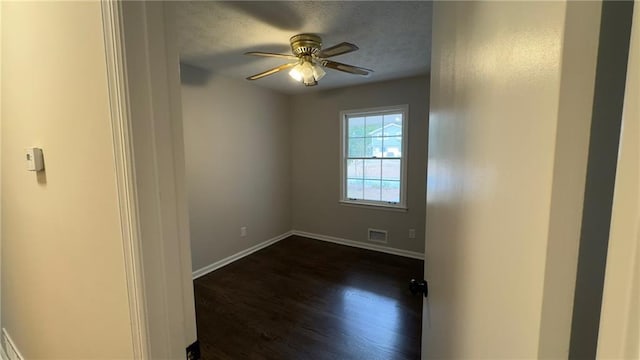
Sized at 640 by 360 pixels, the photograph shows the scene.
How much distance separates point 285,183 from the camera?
15.0 ft

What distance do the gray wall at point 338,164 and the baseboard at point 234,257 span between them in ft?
1.54

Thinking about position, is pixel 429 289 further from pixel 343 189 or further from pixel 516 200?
pixel 343 189

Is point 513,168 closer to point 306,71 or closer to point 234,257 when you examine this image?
point 306,71

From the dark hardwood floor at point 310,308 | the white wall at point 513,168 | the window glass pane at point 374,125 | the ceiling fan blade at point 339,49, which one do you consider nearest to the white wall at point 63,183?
the white wall at point 513,168

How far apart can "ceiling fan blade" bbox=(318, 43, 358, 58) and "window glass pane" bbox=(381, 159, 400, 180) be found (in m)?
2.10

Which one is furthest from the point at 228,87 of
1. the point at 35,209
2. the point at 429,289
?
the point at 429,289

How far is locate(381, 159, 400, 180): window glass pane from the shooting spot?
3.84 meters

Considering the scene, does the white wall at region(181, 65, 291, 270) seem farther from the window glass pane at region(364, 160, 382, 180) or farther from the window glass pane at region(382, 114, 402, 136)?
the window glass pane at region(382, 114, 402, 136)

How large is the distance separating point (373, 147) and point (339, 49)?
85.5 inches

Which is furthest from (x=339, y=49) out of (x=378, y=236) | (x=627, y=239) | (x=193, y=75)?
(x=378, y=236)

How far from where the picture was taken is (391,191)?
3938 millimetres

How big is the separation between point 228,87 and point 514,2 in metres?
3.39

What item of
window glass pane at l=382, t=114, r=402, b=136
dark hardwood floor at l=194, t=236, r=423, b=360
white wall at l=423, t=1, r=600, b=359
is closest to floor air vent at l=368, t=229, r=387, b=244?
dark hardwood floor at l=194, t=236, r=423, b=360

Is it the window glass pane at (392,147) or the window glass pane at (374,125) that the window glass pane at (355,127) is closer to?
the window glass pane at (374,125)
